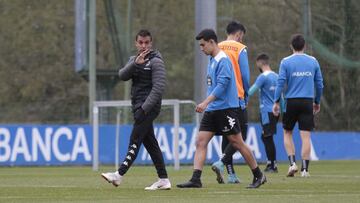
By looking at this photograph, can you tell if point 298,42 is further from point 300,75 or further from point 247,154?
point 247,154

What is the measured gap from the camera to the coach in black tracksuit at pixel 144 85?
1341 cm

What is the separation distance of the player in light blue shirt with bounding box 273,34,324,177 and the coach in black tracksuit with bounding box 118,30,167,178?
3954 millimetres

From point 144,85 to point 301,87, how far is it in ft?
13.7

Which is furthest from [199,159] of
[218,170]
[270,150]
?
[270,150]

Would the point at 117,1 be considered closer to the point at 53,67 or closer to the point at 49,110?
the point at 49,110

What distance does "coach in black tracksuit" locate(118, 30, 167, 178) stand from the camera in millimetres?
13406

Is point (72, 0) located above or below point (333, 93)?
above

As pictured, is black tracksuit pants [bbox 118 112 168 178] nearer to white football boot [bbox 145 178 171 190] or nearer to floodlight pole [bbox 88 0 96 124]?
white football boot [bbox 145 178 171 190]

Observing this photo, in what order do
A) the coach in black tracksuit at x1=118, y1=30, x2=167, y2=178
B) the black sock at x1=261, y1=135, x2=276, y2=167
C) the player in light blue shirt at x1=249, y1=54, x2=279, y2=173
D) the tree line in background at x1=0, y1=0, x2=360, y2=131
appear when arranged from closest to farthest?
the coach in black tracksuit at x1=118, y1=30, x2=167, y2=178 < the black sock at x1=261, y1=135, x2=276, y2=167 < the player in light blue shirt at x1=249, y1=54, x2=279, y2=173 < the tree line in background at x1=0, y1=0, x2=360, y2=131

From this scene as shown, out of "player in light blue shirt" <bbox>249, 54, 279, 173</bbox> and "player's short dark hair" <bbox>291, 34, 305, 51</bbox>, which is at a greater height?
"player's short dark hair" <bbox>291, 34, 305, 51</bbox>

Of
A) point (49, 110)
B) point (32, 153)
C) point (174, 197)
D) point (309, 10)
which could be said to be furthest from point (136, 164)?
point (174, 197)

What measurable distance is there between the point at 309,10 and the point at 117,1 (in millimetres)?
5336

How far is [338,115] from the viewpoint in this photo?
28.4 metres

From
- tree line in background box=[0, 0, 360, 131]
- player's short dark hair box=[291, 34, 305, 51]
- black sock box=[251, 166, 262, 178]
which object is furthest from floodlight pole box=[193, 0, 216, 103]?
black sock box=[251, 166, 262, 178]
